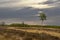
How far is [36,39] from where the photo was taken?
39.2 meters

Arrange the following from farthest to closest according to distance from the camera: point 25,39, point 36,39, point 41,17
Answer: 1. point 41,17
2. point 36,39
3. point 25,39

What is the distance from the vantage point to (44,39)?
40906mm

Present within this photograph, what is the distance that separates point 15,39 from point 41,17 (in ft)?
174

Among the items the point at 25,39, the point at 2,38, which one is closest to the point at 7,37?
the point at 2,38

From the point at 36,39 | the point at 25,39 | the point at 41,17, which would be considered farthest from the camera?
the point at 41,17

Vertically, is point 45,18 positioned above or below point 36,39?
below

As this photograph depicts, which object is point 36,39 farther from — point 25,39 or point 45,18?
point 45,18

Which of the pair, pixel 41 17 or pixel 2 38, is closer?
pixel 2 38

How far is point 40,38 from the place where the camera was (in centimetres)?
4047

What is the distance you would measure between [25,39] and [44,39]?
5.50m

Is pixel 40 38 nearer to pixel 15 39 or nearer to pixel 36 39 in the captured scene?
pixel 36 39

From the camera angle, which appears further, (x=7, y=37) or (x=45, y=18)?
(x=45, y=18)

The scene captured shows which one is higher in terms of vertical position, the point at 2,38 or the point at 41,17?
the point at 2,38

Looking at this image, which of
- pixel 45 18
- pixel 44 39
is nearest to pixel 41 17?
pixel 45 18
